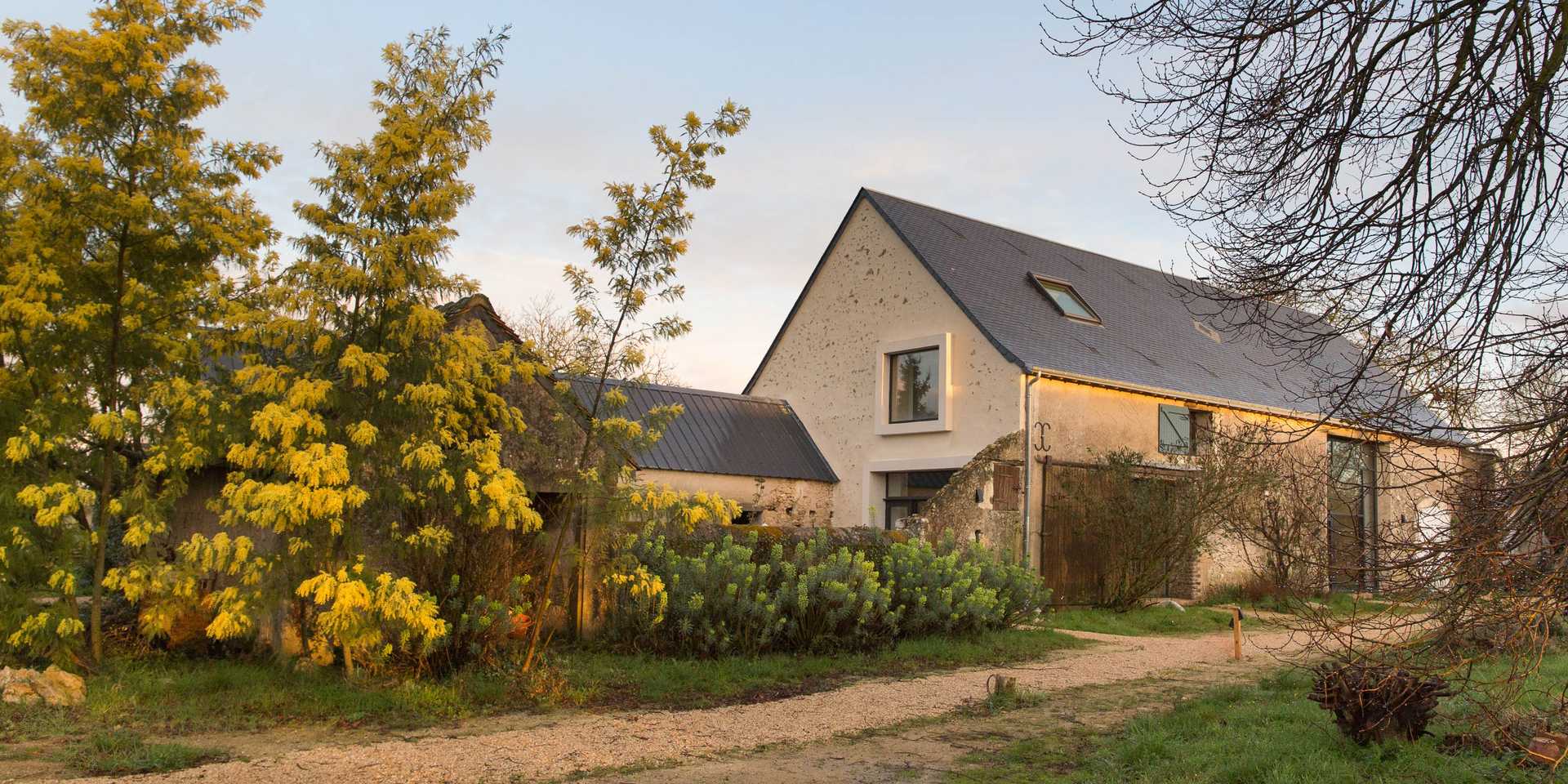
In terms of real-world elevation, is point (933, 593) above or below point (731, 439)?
below

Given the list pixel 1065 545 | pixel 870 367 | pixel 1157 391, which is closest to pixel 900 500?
pixel 870 367

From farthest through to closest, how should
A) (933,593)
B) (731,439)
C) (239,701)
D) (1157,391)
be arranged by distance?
(1157,391), (731,439), (933,593), (239,701)

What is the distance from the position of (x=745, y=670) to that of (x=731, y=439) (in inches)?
341

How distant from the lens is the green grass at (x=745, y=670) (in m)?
9.91

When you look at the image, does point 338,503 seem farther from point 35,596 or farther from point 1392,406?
point 1392,406

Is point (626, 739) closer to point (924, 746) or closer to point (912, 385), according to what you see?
point (924, 746)

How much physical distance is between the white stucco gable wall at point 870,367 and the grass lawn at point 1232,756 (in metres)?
10.00

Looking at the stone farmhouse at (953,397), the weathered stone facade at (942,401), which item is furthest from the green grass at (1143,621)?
the weathered stone facade at (942,401)

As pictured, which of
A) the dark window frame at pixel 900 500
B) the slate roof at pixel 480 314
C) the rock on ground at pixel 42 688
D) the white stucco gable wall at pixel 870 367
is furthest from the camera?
the dark window frame at pixel 900 500

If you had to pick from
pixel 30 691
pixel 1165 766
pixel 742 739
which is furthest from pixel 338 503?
pixel 1165 766

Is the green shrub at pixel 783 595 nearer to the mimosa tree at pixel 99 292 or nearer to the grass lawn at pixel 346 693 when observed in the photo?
the grass lawn at pixel 346 693

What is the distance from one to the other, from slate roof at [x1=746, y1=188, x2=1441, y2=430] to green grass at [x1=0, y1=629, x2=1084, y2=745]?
28.7 ft

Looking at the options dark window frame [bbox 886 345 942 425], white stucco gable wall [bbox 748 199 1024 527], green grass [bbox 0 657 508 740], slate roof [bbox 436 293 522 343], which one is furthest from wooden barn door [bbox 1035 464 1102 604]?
green grass [bbox 0 657 508 740]

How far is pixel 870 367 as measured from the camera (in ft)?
68.2
